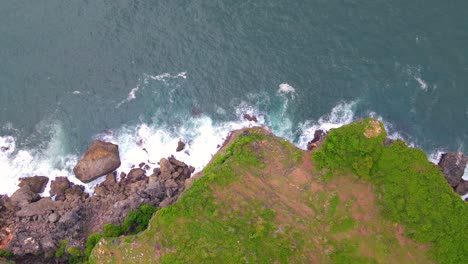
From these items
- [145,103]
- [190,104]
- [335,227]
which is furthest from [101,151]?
[335,227]

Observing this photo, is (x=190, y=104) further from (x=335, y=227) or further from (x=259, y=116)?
(x=335, y=227)

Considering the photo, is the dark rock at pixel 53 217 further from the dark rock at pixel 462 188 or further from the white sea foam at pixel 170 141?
the dark rock at pixel 462 188

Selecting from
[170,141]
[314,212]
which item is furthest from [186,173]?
[314,212]

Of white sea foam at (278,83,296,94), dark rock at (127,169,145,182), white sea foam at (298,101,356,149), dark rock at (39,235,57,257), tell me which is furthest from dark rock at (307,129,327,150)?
dark rock at (39,235,57,257)

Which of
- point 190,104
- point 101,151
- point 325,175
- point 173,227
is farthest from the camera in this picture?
point 190,104

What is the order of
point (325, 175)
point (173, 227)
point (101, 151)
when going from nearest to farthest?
point (173, 227)
point (325, 175)
point (101, 151)

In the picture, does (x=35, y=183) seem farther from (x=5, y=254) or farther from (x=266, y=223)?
(x=266, y=223)

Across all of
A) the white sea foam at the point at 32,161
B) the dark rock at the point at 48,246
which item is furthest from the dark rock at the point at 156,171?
the dark rock at the point at 48,246

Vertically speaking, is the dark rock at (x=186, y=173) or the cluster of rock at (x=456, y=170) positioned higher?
the cluster of rock at (x=456, y=170)
